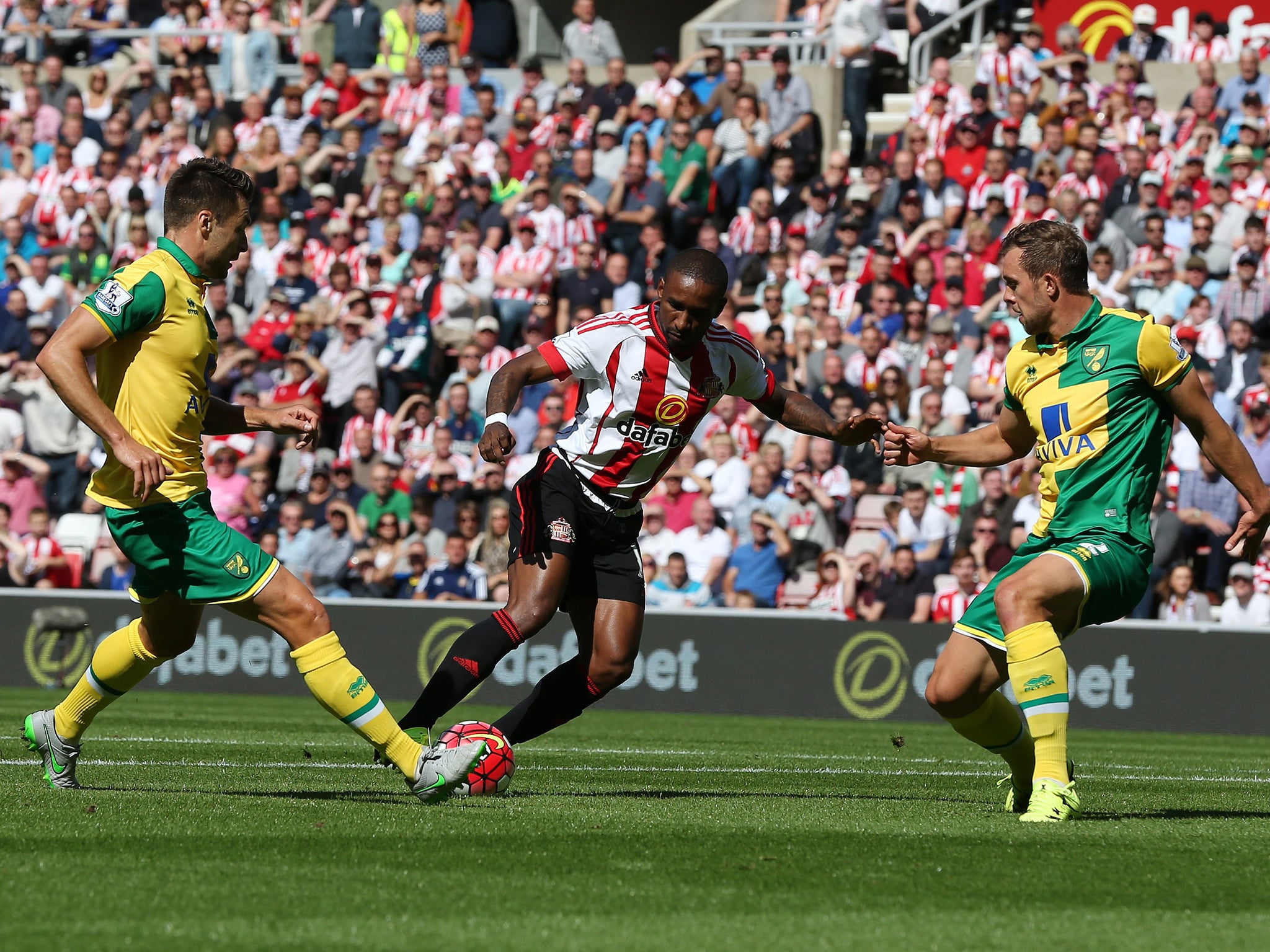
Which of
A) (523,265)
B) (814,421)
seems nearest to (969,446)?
(814,421)

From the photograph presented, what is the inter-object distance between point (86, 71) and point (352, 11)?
406cm

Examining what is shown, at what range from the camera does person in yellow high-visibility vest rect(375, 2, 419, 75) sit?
24.9 meters

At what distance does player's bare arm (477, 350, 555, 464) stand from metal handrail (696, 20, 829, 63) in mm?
15942

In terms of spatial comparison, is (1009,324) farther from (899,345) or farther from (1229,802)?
(1229,802)

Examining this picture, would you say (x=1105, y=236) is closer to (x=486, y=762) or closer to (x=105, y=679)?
(x=486, y=762)

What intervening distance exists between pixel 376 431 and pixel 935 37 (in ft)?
28.8

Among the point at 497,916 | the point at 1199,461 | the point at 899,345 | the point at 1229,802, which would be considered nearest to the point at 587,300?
the point at 899,345

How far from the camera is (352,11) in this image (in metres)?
25.1

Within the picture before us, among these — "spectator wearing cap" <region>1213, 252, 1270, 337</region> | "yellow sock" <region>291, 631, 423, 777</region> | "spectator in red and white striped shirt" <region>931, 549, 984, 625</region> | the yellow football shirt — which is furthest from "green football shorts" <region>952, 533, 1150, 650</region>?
"spectator wearing cap" <region>1213, 252, 1270, 337</region>

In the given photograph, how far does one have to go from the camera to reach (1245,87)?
752 inches

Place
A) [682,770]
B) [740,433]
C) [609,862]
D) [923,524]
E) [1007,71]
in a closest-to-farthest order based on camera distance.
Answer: [609,862]
[682,770]
[923,524]
[740,433]
[1007,71]

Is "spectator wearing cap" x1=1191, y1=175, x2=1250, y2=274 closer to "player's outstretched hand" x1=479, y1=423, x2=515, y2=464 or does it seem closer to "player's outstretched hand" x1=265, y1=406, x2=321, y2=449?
"player's outstretched hand" x1=479, y1=423, x2=515, y2=464

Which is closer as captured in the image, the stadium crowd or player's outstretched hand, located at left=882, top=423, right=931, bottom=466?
player's outstretched hand, located at left=882, top=423, right=931, bottom=466

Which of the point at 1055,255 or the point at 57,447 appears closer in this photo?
the point at 1055,255
